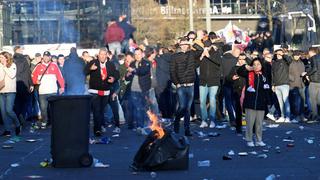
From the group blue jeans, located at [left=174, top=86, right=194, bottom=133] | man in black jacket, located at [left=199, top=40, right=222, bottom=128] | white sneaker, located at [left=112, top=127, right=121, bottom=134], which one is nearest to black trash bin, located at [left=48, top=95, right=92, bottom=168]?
blue jeans, located at [left=174, top=86, right=194, bottom=133]

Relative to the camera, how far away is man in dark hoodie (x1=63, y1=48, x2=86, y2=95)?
59.7 feet

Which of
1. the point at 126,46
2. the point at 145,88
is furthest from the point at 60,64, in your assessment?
the point at 126,46

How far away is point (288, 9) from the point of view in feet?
211

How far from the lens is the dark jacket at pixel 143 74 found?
1792 cm

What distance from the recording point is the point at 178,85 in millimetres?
16312

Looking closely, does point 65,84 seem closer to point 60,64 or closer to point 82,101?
point 60,64

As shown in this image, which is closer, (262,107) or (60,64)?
(262,107)

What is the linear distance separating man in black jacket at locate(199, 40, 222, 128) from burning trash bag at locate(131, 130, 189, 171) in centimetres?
637

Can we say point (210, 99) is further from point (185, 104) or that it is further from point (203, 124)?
point (185, 104)

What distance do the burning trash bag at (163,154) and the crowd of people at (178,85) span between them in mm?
3199

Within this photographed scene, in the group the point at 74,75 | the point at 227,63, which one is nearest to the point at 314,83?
the point at 227,63

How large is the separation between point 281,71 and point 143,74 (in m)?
4.03

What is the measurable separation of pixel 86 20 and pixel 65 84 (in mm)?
25512

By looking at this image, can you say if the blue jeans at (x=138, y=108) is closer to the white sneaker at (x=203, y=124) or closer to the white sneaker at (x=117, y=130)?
the white sneaker at (x=117, y=130)
